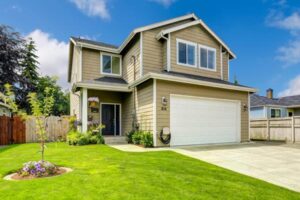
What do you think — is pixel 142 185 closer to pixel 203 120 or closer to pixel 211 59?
pixel 203 120

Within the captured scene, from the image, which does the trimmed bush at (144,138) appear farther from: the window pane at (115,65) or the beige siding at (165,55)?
the window pane at (115,65)

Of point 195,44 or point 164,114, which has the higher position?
point 195,44

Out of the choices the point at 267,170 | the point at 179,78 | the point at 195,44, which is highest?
the point at 195,44

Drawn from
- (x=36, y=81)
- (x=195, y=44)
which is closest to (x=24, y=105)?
(x=36, y=81)

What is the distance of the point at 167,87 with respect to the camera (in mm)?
10102

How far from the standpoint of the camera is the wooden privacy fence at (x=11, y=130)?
483 inches

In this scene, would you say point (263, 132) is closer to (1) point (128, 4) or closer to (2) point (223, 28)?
(2) point (223, 28)

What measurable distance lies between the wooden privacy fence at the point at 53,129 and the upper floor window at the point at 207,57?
368 inches

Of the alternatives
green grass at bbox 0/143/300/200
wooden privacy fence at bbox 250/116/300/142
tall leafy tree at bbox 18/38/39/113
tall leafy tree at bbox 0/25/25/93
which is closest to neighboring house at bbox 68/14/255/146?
wooden privacy fence at bbox 250/116/300/142

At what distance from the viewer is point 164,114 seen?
32.5 feet

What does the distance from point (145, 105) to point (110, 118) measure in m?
3.86

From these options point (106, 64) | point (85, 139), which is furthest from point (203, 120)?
point (106, 64)

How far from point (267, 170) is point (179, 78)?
5516 mm

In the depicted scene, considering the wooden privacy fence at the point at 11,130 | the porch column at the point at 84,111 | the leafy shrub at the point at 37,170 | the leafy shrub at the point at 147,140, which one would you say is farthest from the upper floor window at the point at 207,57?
the wooden privacy fence at the point at 11,130
